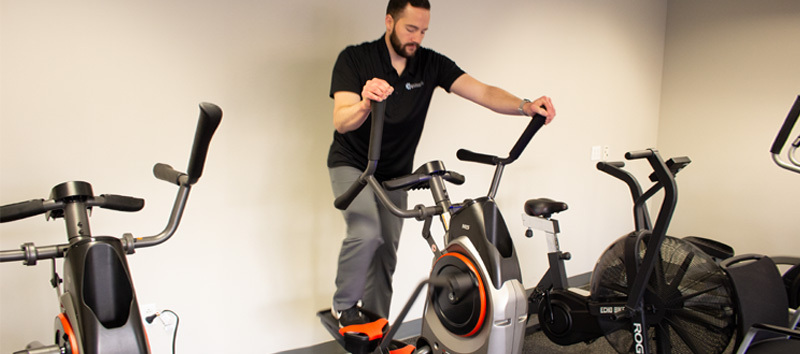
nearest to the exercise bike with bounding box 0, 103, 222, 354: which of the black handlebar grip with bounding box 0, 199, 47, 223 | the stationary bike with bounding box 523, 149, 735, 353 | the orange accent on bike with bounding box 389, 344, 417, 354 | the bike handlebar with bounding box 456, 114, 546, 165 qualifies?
the black handlebar grip with bounding box 0, 199, 47, 223

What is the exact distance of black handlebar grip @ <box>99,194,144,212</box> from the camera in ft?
4.35

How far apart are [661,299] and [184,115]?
1996 mm

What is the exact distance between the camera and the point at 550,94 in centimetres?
325

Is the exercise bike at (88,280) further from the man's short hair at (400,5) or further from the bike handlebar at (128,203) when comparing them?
the man's short hair at (400,5)

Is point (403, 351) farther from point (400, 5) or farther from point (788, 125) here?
point (788, 125)

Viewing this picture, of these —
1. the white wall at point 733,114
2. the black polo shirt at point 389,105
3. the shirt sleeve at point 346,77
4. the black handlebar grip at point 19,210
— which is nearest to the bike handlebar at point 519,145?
the black polo shirt at point 389,105

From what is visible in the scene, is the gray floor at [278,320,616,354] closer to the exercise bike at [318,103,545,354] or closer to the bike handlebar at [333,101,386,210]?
the exercise bike at [318,103,545,354]

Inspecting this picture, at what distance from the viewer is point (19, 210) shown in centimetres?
120

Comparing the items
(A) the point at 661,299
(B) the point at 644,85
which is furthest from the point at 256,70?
(B) the point at 644,85

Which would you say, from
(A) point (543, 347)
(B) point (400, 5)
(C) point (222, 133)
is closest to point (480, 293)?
(B) point (400, 5)

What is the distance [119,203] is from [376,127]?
714 millimetres

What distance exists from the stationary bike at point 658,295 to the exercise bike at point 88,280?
5.19 feet

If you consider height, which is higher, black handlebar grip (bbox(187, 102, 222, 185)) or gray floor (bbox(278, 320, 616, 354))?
black handlebar grip (bbox(187, 102, 222, 185))

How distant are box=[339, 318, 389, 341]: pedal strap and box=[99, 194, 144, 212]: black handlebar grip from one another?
0.92 meters
